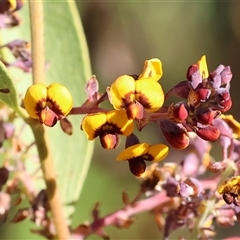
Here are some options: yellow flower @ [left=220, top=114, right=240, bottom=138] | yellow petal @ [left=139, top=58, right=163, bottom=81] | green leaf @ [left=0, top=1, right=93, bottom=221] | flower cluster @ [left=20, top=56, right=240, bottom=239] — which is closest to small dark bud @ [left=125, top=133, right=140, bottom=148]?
flower cluster @ [left=20, top=56, right=240, bottom=239]

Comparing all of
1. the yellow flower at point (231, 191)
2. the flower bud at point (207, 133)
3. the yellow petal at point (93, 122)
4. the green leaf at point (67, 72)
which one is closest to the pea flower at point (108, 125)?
the yellow petal at point (93, 122)

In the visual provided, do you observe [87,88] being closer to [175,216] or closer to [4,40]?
[175,216]

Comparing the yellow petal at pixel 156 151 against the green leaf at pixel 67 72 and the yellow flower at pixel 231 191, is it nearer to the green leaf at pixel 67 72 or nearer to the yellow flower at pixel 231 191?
the yellow flower at pixel 231 191

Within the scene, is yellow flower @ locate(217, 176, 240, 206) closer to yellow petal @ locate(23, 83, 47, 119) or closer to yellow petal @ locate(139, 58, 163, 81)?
yellow petal @ locate(139, 58, 163, 81)

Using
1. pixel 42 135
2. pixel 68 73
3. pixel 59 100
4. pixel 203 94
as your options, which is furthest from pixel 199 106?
pixel 68 73

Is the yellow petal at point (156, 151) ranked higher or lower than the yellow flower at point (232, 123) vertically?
higher

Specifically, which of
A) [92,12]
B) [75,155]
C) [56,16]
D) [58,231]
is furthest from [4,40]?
[92,12]
